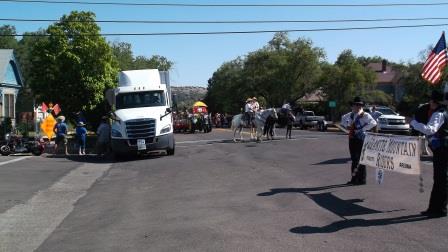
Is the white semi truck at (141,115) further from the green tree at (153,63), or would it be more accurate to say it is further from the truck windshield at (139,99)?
the green tree at (153,63)

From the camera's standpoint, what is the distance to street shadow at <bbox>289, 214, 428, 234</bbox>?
8049 millimetres

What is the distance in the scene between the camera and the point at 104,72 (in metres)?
44.0

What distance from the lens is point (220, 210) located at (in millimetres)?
9844

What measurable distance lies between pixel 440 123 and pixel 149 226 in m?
4.68

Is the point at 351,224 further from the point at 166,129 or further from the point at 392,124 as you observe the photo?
the point at 392,124

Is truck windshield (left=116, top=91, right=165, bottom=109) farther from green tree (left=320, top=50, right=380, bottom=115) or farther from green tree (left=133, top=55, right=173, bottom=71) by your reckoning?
green tree (left=133, top=55, right=173, bottom=71)

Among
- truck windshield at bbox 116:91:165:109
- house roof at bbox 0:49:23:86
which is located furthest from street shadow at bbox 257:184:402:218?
house roof at bbox 0:49:23:86

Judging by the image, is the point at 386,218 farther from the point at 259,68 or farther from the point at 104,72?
the point at 259,68

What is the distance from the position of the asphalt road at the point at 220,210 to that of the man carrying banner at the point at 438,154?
0.69ft

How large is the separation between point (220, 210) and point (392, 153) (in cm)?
334

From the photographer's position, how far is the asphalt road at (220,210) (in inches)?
303

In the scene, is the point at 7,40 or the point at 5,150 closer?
the point at 5,150

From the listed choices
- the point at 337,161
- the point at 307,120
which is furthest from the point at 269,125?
the point at 307,120

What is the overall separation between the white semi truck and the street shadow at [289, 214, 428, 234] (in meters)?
14.0
